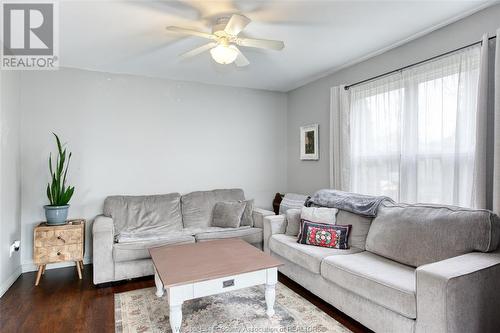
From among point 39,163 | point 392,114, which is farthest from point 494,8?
point 39,163

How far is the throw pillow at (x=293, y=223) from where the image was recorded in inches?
131

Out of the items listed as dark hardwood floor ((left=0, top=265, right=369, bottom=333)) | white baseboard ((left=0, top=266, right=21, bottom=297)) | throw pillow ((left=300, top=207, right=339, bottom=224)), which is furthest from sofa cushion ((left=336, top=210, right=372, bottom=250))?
white baseboard ((left=0, top=266, right=21, bottom=297))

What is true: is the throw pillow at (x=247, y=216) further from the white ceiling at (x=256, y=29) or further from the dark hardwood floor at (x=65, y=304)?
the white ceiling at (x=256, y=29)

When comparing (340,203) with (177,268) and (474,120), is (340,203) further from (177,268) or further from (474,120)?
(177,268)

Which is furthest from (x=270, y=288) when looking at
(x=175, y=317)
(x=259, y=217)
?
(x=259, y=217)

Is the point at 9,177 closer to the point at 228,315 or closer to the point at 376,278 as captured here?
the point at 228,315

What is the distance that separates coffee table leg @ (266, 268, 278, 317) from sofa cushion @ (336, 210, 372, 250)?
0.95m

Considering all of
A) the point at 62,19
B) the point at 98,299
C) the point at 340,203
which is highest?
the point at 62,19

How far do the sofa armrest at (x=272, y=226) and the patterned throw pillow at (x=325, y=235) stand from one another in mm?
444

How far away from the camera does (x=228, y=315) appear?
244 centimetres

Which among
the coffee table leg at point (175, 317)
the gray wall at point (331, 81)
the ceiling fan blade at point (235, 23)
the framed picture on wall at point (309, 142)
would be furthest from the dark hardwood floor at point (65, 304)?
the ceiling fan blade at point (235, 23)

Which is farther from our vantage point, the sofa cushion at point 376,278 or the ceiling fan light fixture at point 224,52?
the ceiling fan light fixture at point 224,52

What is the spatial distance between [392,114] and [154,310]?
3.05 m

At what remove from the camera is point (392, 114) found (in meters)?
3.15
